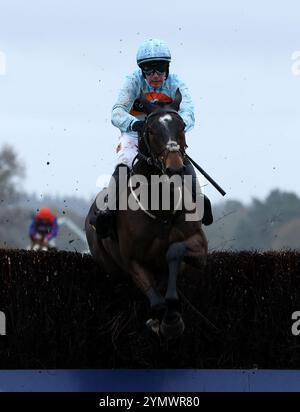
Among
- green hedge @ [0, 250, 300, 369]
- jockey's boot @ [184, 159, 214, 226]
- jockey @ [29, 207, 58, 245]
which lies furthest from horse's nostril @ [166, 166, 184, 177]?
jockey @ [29, 207, 58, 245]

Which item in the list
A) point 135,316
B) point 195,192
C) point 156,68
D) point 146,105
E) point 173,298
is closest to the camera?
point 173,298

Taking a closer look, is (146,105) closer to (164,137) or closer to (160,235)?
(164,137)

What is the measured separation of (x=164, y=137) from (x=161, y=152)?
0.37 feet

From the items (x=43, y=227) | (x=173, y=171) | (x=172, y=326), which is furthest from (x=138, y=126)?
(x=43, y=227)

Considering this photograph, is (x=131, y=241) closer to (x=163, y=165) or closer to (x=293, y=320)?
(x=163, y=165)

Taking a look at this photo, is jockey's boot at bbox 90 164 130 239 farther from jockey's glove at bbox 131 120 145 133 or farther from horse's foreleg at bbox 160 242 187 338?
horse's foreleg at bbox 160 242 187 338

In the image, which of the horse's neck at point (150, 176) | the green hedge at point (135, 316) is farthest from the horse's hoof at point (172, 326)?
the green hedge at point (135, 316)

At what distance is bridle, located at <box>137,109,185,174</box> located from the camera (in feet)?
27.9

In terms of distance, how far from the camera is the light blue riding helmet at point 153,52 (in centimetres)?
954

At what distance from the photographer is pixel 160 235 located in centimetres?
919

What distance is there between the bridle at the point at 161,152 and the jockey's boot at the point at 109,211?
0.53 m

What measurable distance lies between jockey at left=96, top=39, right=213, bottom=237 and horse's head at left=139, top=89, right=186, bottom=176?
0.32 metres

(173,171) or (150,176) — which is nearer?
(173,171)
